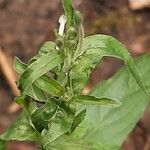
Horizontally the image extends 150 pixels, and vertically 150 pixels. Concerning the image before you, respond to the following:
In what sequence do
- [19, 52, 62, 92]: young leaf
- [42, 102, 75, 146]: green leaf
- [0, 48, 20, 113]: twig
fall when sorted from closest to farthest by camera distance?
1. [19, 52, 62, 92]: young leaf
2. [42, 102, 75, 146]: green leaf
3. [0, 48, 20, 113]: twig

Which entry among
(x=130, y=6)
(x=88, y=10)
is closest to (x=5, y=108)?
(x=88, y=10)

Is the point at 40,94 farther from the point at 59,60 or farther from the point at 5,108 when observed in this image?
the point at 5,108

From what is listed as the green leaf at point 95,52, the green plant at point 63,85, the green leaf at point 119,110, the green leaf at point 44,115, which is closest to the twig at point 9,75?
the green leaf at point 119,110

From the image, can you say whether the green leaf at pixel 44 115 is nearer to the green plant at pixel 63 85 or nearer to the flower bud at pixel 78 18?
the green plant at pixel 63 85

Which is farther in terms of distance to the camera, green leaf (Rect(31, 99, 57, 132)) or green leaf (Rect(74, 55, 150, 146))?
green leaf (Rect(74, 55, 150, 146))

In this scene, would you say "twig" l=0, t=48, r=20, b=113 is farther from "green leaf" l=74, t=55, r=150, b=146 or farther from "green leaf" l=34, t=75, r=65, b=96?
"green leaf" l=34, t=75, r=65, b=96

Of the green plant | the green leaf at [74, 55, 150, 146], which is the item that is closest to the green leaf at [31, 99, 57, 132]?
the green plant
